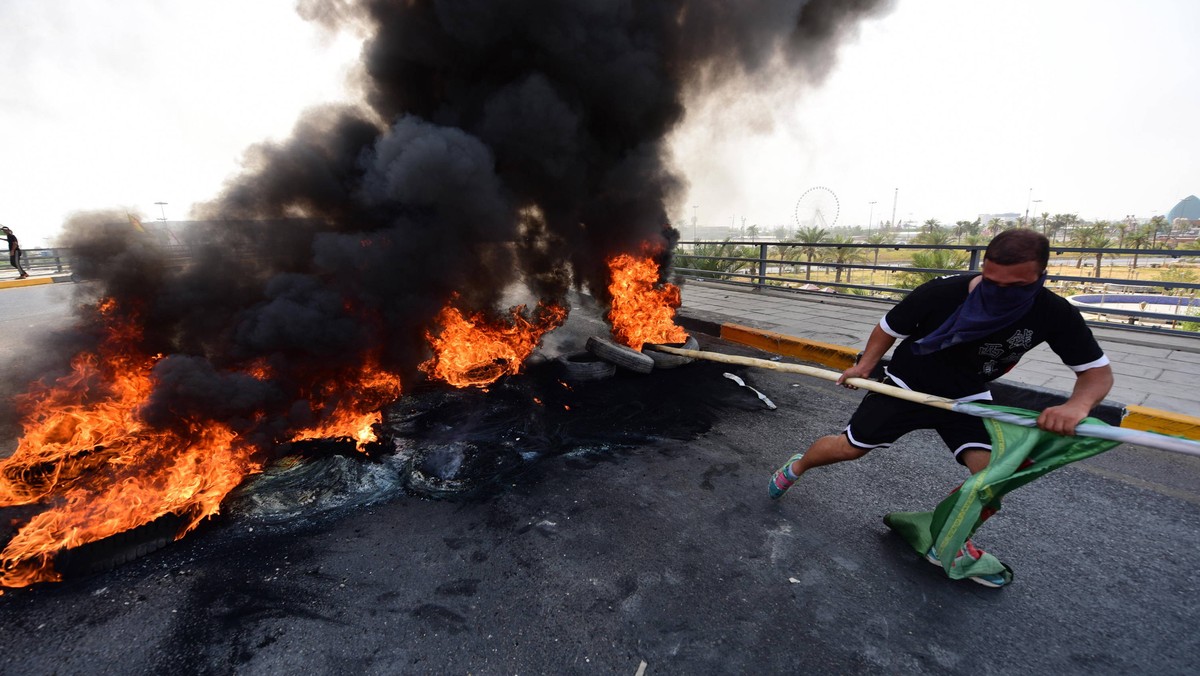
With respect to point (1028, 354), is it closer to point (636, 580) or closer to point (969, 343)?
point (969, 343)

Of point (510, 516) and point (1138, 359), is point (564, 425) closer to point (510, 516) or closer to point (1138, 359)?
point (510, 516)

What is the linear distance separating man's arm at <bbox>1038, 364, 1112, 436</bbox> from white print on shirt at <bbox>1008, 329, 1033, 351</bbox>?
23cm

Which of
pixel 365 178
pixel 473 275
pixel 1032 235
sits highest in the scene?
Answer: pixel 365 178

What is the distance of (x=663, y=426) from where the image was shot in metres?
4.46

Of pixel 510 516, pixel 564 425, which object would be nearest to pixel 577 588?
pixel 510 516

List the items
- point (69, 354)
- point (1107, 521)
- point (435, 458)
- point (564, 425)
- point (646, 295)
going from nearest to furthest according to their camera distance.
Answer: point (1107, 521)
point (435, 458)
point (69, 354)
point (564, 425)
point (646, 295)

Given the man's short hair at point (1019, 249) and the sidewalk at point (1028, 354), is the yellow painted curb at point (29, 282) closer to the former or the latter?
the sidewalk at point (1028, 354)

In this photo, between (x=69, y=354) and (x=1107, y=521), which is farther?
(x=69, y=354)

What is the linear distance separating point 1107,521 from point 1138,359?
13.5ft

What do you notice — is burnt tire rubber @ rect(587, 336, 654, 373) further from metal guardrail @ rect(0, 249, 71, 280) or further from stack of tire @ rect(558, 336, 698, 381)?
metal guardrail @ rect(0, 249, 71, 280)

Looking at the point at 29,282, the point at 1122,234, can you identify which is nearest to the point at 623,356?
the point at 29,282

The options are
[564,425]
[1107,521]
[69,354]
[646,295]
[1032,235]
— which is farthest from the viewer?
[646,295]

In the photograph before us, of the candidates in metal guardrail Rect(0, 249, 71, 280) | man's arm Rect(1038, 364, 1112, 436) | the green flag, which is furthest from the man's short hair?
metal guardrail Rect(0, 249, 71, 280)

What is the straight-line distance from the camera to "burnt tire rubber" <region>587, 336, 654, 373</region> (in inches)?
222
